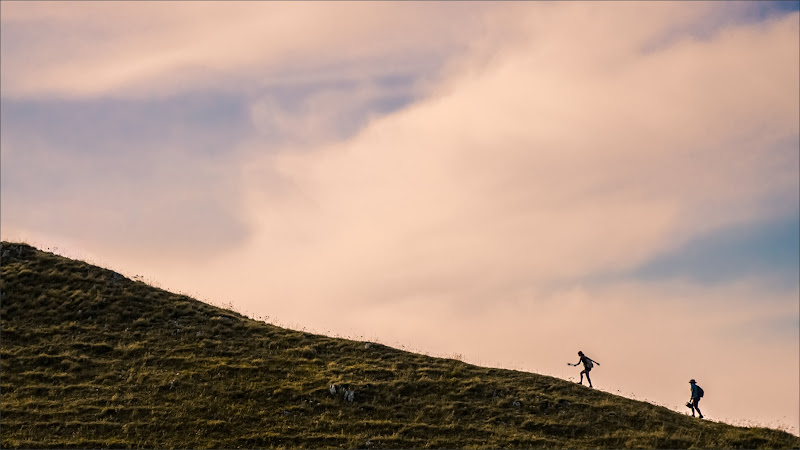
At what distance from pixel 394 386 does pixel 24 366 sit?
2086 centimetres

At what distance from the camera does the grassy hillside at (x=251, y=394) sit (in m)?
29.1

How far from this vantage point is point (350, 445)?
2822 cm

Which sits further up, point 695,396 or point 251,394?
point 695,396

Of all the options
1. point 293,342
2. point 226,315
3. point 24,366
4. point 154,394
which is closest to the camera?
point 154,394

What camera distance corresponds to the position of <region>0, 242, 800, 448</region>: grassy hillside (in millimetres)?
29094

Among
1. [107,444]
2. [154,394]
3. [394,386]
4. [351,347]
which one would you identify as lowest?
[107,444]

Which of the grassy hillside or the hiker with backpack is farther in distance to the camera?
the hiker with backpack

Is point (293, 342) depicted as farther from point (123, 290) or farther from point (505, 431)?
point (505, 431)

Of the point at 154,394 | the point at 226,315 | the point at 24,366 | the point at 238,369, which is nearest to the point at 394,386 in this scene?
the point at 238,369

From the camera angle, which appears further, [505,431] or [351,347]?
[351,347]

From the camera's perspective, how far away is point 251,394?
33.1 m

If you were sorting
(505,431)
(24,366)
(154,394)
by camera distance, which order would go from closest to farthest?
(505,431)
(154,394)
(24,366)

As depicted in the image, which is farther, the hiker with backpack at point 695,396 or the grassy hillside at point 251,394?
the hiker with backpack at point 695,396

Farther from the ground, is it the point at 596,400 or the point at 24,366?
the point at 596,400
